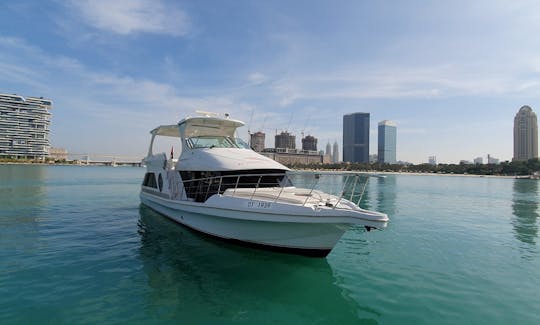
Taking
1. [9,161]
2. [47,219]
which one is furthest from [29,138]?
[47,219]

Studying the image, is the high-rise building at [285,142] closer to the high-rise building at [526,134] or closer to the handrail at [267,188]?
the high-rise building at [526,134]

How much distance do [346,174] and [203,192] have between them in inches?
222

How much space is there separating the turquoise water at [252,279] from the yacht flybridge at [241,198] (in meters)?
0.77

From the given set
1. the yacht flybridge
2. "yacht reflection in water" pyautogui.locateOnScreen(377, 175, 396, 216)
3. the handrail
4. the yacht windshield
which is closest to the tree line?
"yacht reflection in water" pyautogui.locateOnScreen(377, 175, 396, 216)

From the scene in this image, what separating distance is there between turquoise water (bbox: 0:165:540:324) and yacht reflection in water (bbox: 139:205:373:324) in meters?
0.02

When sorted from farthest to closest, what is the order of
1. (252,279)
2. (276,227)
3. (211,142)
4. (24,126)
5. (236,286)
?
(24,126) < (211,142) < (276,227) < (252,279) < (236,286)

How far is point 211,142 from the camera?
43.7 ft

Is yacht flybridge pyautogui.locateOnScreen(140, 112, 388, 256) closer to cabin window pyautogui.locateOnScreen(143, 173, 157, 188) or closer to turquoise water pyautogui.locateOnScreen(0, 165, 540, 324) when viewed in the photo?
cabin window pyautogui.locateOnScreen(143, 173, 157, 188)

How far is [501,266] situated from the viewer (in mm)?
9188

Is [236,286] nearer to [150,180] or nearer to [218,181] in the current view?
[218,181]

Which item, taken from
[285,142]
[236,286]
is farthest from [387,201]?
[285,142]

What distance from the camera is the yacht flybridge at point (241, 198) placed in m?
7.45

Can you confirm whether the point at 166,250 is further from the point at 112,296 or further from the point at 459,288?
Answer: the point at 459,288

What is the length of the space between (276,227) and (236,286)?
1.81 metres
